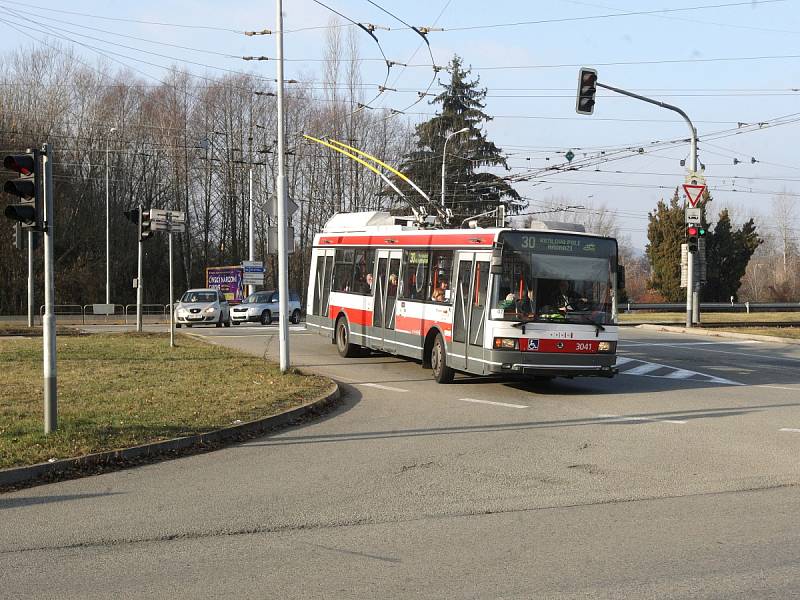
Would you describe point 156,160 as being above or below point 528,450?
above

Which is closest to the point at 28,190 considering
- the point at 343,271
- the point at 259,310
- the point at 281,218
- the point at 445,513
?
the point at 445,513

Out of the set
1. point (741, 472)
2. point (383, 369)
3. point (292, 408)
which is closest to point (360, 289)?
point (383, 369)

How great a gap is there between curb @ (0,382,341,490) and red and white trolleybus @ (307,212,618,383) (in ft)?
13.4

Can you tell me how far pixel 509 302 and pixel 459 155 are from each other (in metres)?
40.9

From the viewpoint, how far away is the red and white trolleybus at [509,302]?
1548 cm

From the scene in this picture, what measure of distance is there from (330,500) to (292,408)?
5010mm

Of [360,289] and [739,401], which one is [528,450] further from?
[360,289]

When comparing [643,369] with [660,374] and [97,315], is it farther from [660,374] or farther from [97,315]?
[97,315]

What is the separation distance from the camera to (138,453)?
10047 mm

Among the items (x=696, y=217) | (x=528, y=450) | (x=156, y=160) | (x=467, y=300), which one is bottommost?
(x=528, y=450)

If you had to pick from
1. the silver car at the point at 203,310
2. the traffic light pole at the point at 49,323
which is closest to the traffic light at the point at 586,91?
the traffic light pole at the point at 49,323

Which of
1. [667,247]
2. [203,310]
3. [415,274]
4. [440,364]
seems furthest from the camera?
[667,247]

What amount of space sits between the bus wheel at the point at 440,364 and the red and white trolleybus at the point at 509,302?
0.06ft

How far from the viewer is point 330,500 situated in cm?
815
